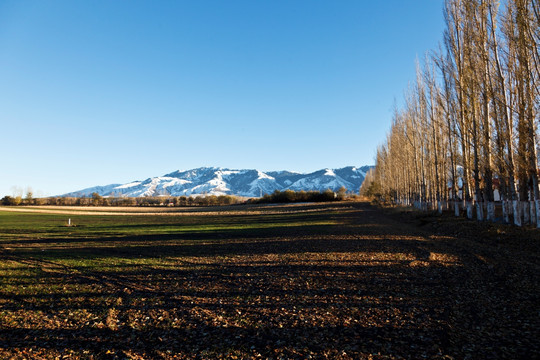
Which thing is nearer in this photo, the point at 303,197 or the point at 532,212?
the point at 532,212

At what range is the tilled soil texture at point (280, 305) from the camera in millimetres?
5434

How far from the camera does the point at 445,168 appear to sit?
3406cm

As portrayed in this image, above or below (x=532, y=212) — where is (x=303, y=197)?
below

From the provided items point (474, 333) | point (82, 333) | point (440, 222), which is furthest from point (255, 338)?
point (440, 222)

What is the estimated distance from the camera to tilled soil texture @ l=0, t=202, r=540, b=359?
17.8 feet

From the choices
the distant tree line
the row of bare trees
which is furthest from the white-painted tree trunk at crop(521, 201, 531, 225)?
the distant tree line

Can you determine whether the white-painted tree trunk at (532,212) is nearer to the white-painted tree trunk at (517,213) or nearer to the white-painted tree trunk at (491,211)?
the white-painted tree trunk at (517,213)

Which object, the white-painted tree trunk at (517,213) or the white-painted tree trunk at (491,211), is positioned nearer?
the white-painted tree trunk at (517,213)

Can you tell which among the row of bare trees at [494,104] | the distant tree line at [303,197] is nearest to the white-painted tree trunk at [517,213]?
the row of bare trees at [494,104]

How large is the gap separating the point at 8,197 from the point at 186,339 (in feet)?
463

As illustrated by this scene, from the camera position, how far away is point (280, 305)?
758 cm

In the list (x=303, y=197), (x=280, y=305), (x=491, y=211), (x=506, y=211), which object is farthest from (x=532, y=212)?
(x=303, y=197)

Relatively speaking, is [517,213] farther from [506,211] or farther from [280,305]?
[280,305]

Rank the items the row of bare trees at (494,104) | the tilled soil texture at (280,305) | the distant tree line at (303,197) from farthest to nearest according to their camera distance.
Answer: the distant tree line at (303,197) < the row of bare trees at (494,104) < the tilled soil texture at (280,305)
